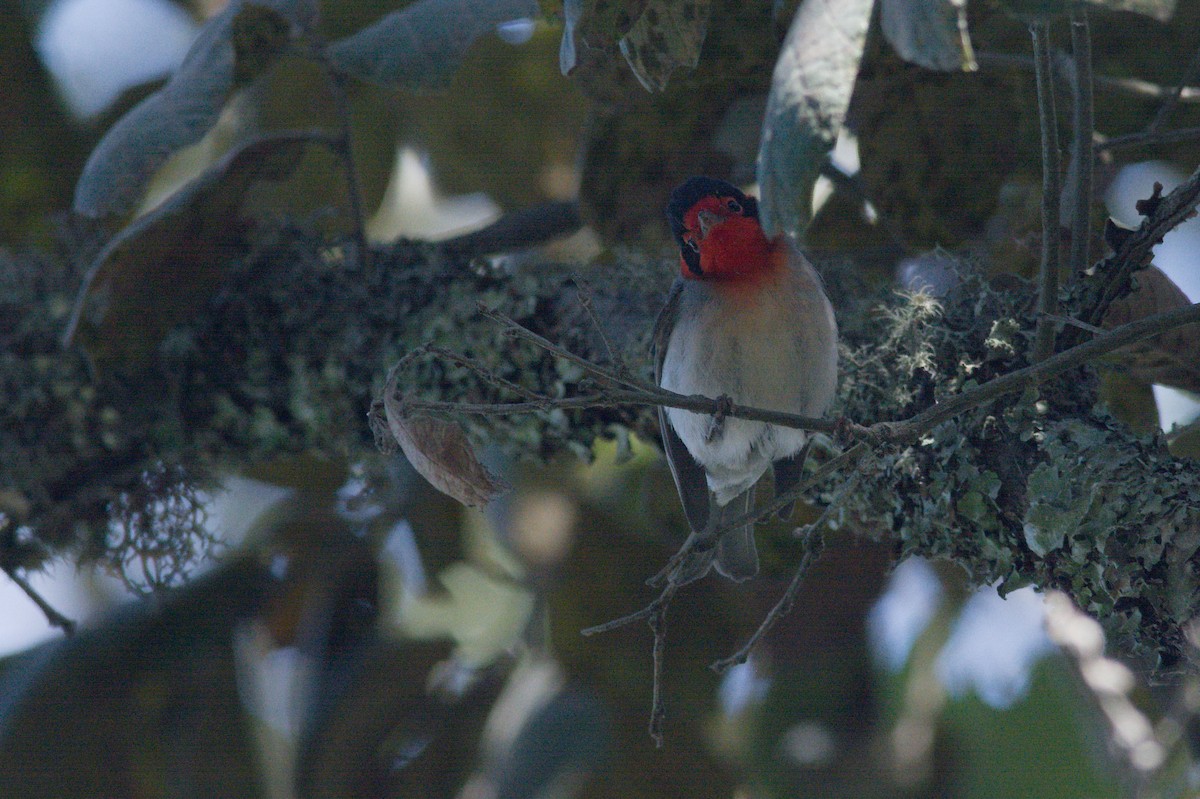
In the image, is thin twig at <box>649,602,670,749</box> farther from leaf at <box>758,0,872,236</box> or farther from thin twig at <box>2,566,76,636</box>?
thin twig at <box>2,566,76,636</box>

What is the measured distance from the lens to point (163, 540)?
10.7ft

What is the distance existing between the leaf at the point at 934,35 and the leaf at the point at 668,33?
14.5 inches

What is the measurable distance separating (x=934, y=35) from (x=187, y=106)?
Result: 190cm

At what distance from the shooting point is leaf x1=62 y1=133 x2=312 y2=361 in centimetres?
299

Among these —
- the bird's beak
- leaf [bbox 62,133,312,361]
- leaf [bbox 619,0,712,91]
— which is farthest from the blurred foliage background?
leaf [bbox 619,0,712,91]

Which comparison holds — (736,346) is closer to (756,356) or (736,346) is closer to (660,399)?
(756,356)

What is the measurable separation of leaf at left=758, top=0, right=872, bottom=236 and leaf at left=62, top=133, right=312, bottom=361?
212cm

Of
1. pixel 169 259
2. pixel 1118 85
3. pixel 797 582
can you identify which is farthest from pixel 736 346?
pixel 169 259

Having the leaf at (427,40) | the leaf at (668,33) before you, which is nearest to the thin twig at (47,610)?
the leaf at (427,40)

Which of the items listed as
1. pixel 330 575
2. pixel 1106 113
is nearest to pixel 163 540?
pixel 330 575

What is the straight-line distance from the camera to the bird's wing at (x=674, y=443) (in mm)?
2691

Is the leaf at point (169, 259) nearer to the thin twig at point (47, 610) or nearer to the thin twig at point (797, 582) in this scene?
the thin twig at point (47, 610)

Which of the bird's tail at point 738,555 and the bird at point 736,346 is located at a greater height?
the bird at point 736,346

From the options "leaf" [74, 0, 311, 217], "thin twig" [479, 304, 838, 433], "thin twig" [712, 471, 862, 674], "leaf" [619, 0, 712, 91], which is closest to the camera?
"leaf" [619, 0, 712, 91]
